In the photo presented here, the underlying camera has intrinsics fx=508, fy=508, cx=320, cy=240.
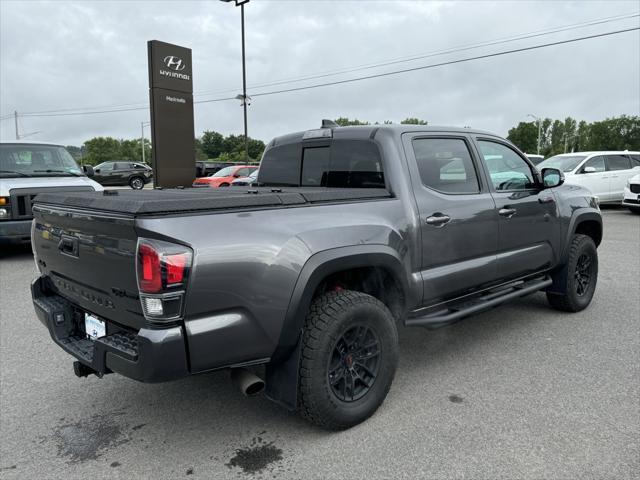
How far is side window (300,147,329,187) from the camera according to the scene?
12.8 ft

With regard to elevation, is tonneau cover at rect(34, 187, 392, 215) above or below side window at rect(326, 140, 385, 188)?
below

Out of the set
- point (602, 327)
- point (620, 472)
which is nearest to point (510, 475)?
point (620, 472)

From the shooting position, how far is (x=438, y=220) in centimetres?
347

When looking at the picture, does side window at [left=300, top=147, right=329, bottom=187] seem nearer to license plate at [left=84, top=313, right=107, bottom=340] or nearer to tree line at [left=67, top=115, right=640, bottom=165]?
license plate at [left=84, top=313, right=107, bottom=340]

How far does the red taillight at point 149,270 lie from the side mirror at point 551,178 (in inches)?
143

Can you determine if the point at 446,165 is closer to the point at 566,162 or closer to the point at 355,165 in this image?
the point at 355,165

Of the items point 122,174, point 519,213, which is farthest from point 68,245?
point 122,174

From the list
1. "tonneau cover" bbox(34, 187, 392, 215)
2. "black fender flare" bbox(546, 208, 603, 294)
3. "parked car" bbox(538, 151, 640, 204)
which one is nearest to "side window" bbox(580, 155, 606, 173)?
"parked car" bbox(538, 151, 640, 204)

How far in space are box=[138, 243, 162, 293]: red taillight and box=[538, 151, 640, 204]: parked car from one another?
1397 cm

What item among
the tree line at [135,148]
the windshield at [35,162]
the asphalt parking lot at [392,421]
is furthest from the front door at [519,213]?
the tree line at [135,148]

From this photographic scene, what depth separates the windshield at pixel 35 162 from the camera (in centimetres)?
830

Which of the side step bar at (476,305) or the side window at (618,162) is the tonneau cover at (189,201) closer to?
the side step bar at (476,305)

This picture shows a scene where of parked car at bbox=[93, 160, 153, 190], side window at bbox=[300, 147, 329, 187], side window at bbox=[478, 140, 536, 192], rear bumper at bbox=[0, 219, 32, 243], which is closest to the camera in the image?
side window at bbox=[300, 147, 329, 187]

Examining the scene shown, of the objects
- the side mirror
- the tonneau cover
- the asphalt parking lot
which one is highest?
the side mirror
